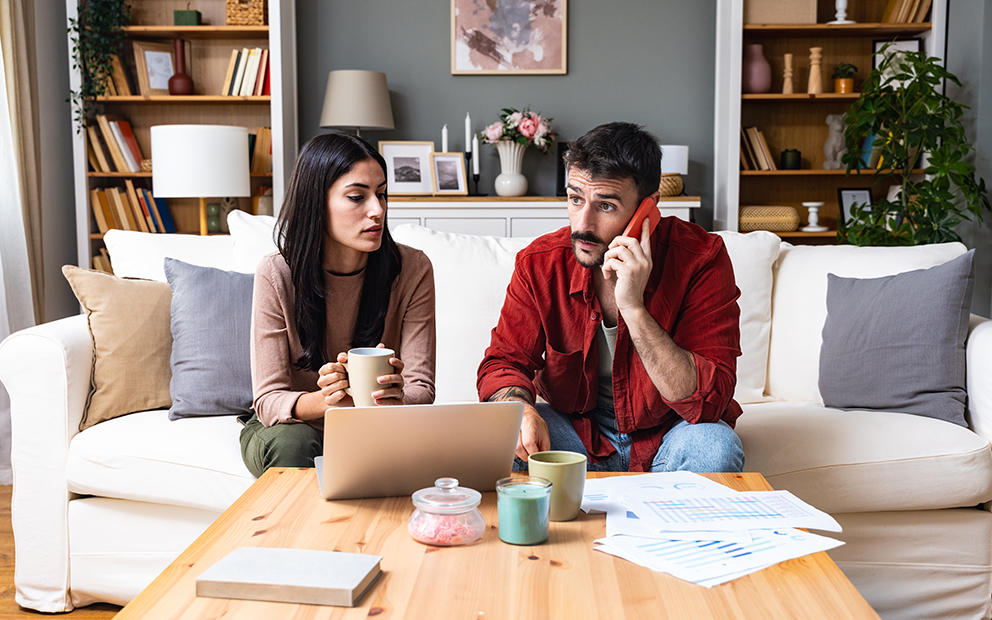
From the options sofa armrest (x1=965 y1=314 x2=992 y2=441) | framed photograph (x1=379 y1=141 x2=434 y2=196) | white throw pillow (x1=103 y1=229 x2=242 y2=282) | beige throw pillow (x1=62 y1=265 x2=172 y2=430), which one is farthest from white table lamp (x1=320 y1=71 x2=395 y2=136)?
sofa armrest (x1=965 y1=314 x2=992 y2=441)

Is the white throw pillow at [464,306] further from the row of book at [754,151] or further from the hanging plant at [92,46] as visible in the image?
the hanging plant at [92,46]

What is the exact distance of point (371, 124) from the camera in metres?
3.95

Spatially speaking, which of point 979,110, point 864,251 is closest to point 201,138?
point 864,251

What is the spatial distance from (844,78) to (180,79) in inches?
132

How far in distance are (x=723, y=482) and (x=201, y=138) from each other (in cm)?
280

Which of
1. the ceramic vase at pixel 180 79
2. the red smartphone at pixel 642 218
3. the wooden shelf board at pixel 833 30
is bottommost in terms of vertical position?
the red smartphone at pixel 642 218

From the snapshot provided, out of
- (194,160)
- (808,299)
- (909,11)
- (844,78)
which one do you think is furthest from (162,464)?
(909,11)

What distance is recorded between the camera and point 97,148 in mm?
3947

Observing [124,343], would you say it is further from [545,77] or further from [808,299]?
[545,77]

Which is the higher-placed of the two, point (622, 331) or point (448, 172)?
point (448, 172)

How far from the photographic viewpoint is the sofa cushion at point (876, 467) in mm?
1775

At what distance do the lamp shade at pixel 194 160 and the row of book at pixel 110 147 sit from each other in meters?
0.68

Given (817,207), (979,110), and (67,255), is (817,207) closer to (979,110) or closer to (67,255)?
(979,110)

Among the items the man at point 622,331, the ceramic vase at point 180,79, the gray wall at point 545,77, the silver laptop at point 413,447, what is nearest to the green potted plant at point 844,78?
the gray wall at point 545,77
